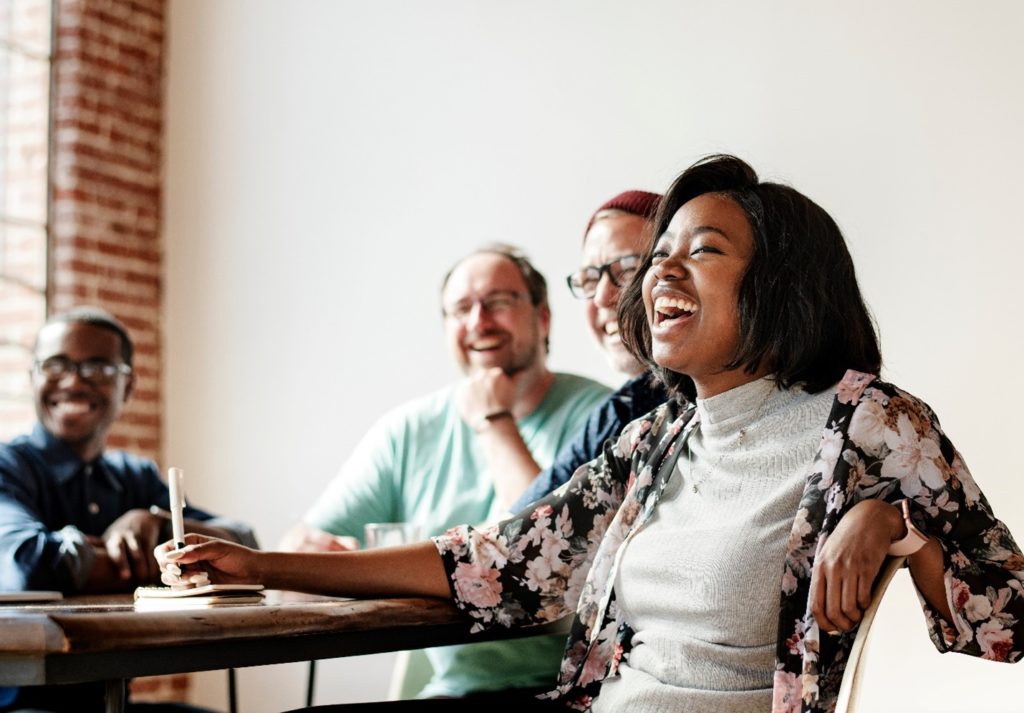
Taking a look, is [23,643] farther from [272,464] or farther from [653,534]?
[272,464]

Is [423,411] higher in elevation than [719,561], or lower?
higher

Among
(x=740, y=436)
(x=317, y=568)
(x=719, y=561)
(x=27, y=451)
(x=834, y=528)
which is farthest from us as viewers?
(x=27, y=451)

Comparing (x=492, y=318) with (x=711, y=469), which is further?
(x=492, y=318)

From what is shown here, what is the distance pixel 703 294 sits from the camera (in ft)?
5.74

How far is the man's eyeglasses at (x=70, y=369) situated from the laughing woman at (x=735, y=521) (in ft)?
4.44

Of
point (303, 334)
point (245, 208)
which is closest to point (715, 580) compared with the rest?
point (303, 334)

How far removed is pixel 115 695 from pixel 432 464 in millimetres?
1515

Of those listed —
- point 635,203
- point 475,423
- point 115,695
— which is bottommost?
point 115,695

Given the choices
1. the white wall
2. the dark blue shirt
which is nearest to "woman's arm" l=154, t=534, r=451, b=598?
the dark blue shirt

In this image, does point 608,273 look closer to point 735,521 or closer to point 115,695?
point 735,521

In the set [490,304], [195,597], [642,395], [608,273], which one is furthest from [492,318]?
[195,597]

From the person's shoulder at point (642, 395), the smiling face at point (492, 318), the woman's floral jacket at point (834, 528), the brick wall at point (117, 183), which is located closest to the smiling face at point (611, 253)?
the person's shoulder at point (642, 395)

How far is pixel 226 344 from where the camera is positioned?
4.62 metres

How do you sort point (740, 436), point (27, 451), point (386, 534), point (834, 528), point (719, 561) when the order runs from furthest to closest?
point (27, 451), point (386, 534), point (740, 436), point (719, 561), point (834, 528)
